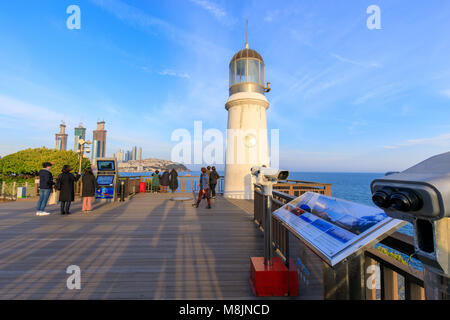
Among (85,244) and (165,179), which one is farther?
(165,179)

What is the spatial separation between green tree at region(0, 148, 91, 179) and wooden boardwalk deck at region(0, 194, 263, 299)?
91.3 feet

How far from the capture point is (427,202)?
0.85 metres

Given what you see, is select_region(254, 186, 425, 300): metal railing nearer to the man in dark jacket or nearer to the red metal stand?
the red metal stand

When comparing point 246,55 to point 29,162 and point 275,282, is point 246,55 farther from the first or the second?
point 29,162

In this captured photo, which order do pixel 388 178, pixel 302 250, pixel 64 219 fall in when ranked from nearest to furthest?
pixel 388 178, pixel 302 250, pixel 64 219

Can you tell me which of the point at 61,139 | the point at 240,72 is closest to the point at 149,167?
the point at 240,72

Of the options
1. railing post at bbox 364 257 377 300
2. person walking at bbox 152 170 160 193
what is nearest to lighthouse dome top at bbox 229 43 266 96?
person walking at bbox 152 170 160 193

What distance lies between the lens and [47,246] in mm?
4219

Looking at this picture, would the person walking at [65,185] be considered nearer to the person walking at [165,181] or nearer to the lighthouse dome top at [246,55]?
the person walking at [165,181]

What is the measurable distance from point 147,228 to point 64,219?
313cm

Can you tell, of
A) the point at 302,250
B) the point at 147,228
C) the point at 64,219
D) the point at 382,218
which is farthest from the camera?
the point at 64,219
